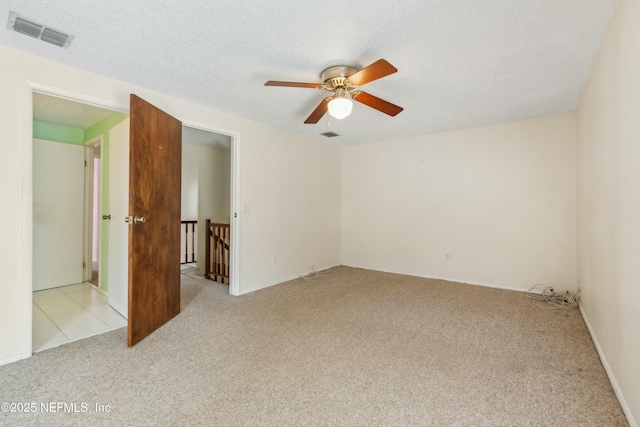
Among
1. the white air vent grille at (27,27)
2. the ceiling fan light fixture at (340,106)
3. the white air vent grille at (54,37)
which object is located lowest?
the ceiling fan light fixture at (340,106)

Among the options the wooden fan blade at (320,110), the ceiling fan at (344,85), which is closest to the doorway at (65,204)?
the wooden fan blade at (320,110)

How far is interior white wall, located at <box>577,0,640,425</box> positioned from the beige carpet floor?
219mm

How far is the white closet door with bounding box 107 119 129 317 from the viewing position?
9.82 feet

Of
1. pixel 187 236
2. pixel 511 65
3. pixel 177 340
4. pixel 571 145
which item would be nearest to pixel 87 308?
pixel 177 340

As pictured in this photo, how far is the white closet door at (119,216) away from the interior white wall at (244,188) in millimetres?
711

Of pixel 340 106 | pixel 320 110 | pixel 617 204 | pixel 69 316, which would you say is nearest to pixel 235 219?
pixel 320 110

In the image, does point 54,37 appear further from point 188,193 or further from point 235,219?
point 188,193

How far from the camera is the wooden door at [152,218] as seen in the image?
2318 mm

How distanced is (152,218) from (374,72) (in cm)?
220

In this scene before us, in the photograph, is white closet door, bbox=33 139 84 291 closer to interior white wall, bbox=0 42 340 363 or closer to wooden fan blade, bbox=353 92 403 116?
interior white wall, bbox=0 42 340 363

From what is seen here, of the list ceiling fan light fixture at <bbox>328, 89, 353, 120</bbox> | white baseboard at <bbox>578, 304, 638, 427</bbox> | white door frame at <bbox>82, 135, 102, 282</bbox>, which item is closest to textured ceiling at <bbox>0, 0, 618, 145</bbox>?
ceiling fan light fixture at <bbox>328, 89, 353, 120</bbox>

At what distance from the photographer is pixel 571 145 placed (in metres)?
3.46

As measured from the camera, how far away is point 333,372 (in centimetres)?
191

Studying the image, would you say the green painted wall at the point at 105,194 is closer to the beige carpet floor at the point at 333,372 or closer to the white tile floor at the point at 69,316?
the white tile floor at the point at 69,316
